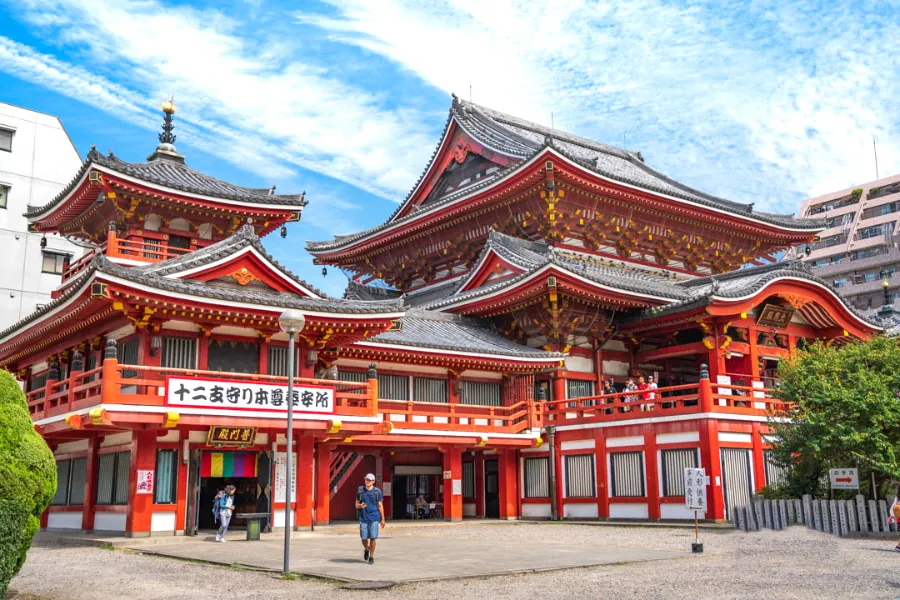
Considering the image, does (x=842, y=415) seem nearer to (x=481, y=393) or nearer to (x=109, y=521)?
(x=481, y=393)

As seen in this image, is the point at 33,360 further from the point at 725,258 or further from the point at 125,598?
the point at 725,258

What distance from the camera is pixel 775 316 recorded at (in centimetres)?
3453

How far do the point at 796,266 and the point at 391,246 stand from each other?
66.7 ft

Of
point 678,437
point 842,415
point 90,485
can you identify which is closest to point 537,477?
point 678,437

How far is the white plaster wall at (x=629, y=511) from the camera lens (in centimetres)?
2916

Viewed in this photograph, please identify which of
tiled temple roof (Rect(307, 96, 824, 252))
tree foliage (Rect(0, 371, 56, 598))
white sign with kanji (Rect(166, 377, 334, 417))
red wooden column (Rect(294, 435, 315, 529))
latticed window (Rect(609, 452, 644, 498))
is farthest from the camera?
tiled temple roof (Rect(307, 96, 824, 252))

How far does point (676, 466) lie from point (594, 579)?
14.6m

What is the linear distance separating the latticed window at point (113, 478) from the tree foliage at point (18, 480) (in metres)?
13.1

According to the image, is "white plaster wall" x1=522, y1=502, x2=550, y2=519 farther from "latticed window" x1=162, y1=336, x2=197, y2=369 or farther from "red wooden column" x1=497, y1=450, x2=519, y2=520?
"latticed window" x1=162, y1=336, x2=197, y2=369

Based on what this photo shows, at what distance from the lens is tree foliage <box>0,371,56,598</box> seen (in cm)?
1176

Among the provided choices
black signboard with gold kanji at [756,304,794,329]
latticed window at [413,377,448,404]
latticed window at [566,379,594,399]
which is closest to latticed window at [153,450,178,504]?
latticed window at [413,377,448,404]

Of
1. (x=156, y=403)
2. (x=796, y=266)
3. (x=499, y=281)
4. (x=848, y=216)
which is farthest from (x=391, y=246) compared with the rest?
Answer: (x=848, y=216)

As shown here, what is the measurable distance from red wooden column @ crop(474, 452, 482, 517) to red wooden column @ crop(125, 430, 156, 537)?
14307 mm

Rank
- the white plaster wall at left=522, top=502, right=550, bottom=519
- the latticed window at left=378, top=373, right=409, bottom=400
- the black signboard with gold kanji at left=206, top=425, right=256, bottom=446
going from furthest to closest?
the white plaster wall at left=522, top=502, right=550, bottom=519, the latticed window at left=378, top=373, right=409, bottom=400, the black signboard with gold kanji at left=206, top=425, right=256, bottom=446
